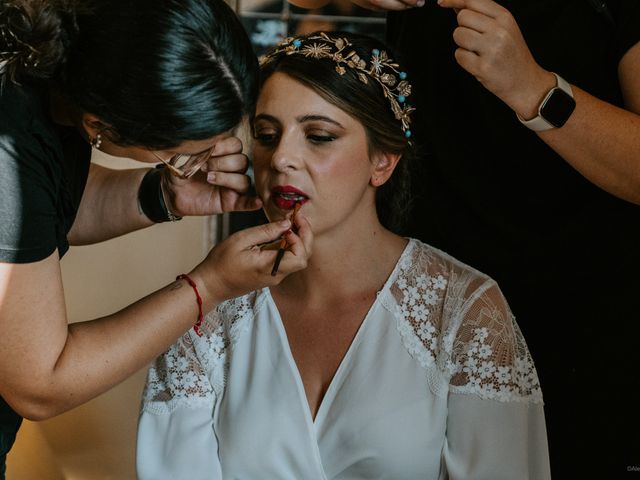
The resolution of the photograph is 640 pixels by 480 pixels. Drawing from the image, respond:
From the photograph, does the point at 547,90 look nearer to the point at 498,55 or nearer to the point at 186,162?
the point at 498,55

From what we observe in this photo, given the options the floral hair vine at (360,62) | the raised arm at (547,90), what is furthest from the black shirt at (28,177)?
the raised arm at (547,90)

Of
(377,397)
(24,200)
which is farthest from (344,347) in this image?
(24,200)

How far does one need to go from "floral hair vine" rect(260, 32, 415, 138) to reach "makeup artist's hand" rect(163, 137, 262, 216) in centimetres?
32

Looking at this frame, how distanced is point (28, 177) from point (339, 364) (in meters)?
0.89

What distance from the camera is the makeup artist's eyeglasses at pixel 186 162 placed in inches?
59.7

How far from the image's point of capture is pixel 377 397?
1.87 metres

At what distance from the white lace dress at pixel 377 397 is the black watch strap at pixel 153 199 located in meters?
0.28

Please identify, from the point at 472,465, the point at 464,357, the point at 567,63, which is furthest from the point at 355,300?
the point at 567,63

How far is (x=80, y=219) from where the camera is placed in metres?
2.04

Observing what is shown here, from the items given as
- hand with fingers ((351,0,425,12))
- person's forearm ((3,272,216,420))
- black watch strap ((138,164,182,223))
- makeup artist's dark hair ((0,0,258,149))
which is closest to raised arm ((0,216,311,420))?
person's forearm ((3,272,216,420))

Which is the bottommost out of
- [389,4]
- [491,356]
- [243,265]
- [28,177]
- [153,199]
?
[153,199]

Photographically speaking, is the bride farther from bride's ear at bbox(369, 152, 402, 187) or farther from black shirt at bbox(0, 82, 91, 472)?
black shirt at bbox(0, 82, 91, 472)

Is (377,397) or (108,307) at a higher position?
(377,397)

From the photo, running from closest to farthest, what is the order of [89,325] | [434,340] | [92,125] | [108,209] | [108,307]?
[92,125] → [89,325] → [434,340] → [108,209] → [108,307]
